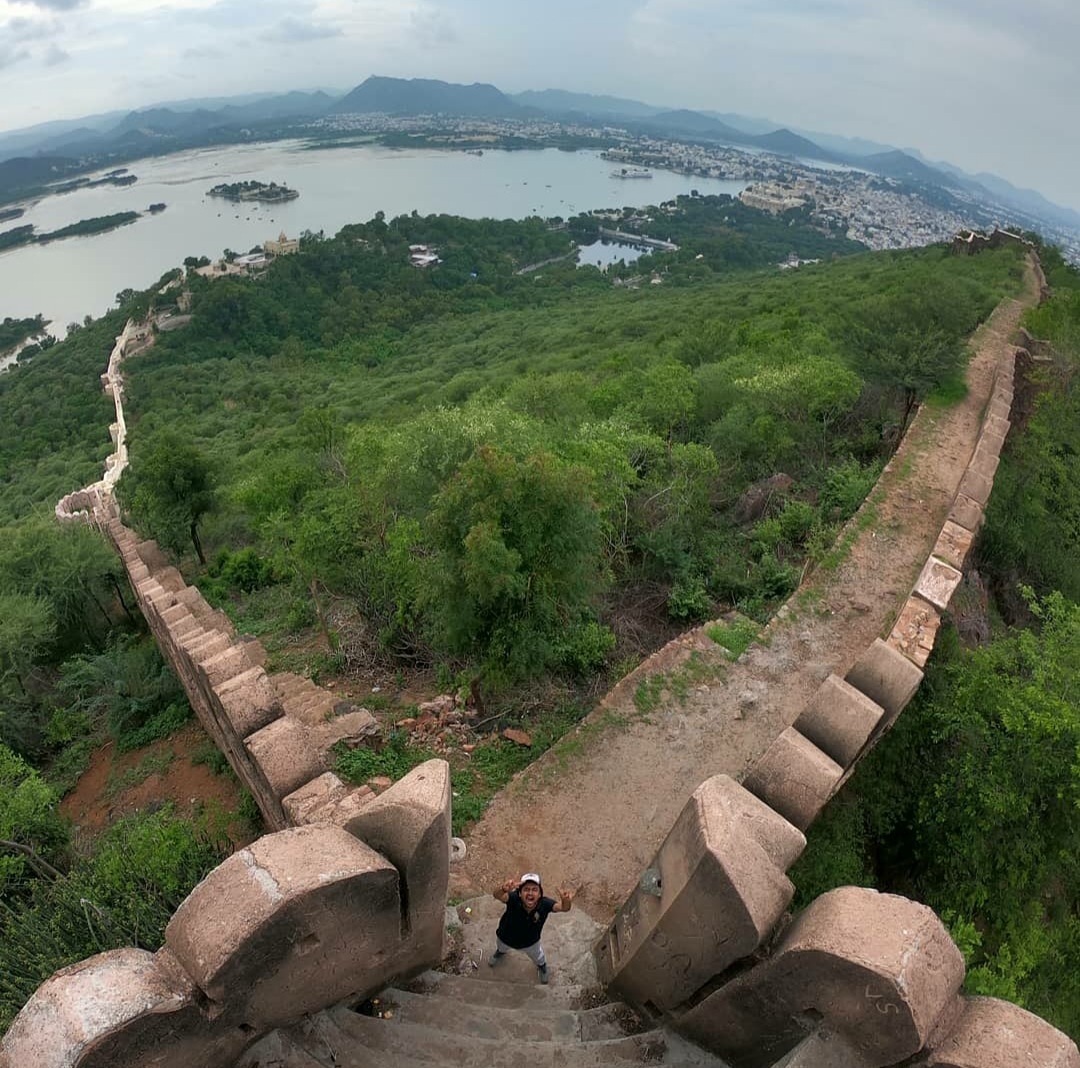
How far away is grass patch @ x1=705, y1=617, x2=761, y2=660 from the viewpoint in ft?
32.3

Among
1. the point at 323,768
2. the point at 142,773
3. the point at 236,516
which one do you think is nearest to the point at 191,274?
the point at 236,516

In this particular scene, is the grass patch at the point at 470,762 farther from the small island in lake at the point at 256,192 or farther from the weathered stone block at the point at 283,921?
the small island in lake at the point at 256,192

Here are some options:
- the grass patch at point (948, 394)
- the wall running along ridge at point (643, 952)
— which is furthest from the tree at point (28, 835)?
the grass patch at point (948, 394)

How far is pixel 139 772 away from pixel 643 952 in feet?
30.0

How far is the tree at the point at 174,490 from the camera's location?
65.1ft

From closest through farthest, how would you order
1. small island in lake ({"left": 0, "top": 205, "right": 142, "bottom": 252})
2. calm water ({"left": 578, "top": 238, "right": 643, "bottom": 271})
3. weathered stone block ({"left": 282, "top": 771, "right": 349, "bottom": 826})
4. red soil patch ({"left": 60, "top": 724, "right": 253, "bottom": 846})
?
weathered stone block ({"left": 282, "top": 771, "right": 349, "bottom": 826}), red soil patch ({"left": 60, "top": 724, "right": 253, "bottom": 846}), calm water ({"left": 578, "top": 238, "right": 643, "bottom": 271}), small island in lake ({"left": 0, "top": 205, "right": 142, "bottom": 252})

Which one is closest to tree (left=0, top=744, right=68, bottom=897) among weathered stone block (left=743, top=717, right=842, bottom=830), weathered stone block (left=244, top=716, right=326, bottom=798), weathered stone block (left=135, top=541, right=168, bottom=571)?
weathered stone block (left=244, top=716, right=326, bottom=798)

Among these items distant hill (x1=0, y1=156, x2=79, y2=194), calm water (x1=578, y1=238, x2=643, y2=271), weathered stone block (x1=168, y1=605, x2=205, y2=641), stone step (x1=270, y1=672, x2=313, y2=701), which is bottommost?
stone step (x1=270, y1=672, x2=313, y2=701)

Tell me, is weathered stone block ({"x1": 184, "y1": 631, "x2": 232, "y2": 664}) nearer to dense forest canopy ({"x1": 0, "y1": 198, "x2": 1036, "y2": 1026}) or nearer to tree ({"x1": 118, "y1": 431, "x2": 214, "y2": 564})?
dense forest canopy ({"x1": 0, "y1": 198, "x2": 1036, "y2": 1026})

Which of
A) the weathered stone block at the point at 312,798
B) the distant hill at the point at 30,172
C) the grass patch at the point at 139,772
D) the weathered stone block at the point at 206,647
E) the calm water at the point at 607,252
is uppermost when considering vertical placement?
the distant hill at the point at 30,172

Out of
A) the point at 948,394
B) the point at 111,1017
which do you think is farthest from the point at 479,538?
the point at 948,394

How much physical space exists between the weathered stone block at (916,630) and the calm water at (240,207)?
332ft

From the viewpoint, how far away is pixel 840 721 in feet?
20.4

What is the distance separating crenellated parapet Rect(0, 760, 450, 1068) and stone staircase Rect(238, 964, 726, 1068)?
0.22 meters
